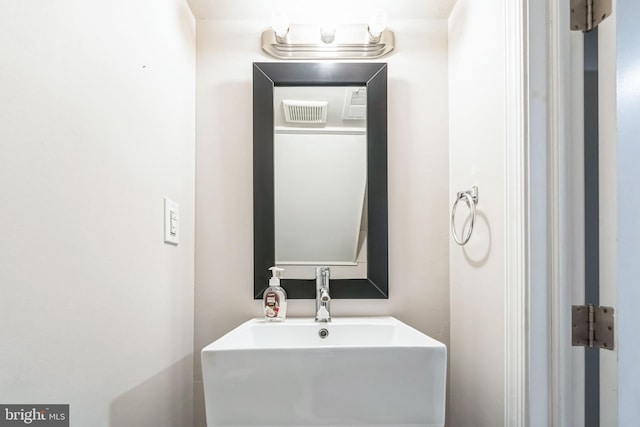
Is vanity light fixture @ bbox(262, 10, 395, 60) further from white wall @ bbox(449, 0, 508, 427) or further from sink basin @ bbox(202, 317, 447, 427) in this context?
sink basin @ bbox(202, 317, 447, 427)

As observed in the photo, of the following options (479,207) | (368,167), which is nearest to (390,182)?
(368,167)

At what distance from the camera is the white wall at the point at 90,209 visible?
663mm

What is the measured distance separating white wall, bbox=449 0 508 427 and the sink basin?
0.26m

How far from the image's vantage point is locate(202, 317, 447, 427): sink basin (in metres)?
1.00

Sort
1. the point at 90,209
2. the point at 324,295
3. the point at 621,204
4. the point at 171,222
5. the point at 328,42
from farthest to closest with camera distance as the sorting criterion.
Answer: the point at 328,42, the point at 324,295, the point at 171,222, the point at 621,204, the point at 90,209

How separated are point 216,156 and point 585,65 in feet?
3.75

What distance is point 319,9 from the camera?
64.3 inches

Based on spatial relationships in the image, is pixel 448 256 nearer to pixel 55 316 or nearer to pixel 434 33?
pixel 434 33

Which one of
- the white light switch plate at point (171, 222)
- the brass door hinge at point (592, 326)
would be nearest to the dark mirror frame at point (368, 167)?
the white light switch plate at point (171, 222)

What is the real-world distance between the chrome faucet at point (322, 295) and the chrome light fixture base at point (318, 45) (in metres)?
0.75

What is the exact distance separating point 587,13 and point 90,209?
112cm

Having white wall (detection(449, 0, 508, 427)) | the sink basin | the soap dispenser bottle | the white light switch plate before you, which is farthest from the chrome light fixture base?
the sink basin

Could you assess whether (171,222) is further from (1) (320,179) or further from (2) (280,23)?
(2) (280,23)

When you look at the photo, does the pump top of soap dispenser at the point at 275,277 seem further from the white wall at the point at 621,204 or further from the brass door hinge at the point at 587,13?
the brass door hinge at the point at 587,13
